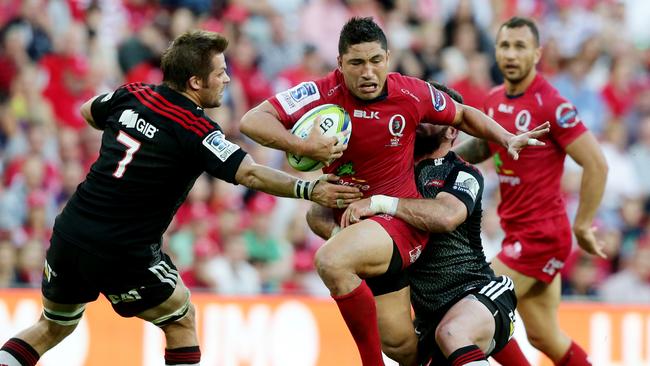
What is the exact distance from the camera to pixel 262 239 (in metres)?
12.5

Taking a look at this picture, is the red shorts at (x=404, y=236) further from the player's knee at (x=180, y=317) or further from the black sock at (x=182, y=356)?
the black sock at (x=182, y=356)

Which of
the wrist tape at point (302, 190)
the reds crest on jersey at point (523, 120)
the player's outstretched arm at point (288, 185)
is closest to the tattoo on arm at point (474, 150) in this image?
the reds crest on jersey at point (523, 120)

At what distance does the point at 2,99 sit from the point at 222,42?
20.1 ft

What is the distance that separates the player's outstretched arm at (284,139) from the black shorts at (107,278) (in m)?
1.02

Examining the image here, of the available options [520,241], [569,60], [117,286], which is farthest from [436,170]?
[569,60]

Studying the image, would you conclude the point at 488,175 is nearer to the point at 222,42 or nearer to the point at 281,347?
the point at 281,347

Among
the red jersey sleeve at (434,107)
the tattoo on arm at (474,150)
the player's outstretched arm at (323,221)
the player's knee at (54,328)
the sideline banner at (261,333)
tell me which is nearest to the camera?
the red jersey sleeve at (434,107)

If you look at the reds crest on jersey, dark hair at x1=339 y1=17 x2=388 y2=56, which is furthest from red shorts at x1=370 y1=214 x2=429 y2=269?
the reds crest on jersey

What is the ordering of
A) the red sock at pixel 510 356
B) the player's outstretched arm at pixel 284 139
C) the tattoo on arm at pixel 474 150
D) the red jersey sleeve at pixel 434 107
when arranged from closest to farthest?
the player's outstretched arm at pixel 284 139 < the red jersey sleeve at pixel 434 107 < the red sock at pixel 510 356 < the tattoo on arm at pixel 474 150

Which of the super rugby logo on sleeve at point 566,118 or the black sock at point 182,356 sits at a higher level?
the super rugby logo on sleeve at point 566,118

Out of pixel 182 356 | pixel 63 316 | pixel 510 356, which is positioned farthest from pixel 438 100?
pixel 63 316

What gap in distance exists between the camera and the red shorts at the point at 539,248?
337 inches

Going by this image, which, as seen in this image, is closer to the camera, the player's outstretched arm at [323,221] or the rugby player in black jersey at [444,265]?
the rugby player in black jersey at [444,265]

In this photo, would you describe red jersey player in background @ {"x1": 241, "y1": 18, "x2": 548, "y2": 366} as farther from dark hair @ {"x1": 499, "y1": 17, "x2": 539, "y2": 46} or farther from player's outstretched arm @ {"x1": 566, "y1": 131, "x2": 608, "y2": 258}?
dark hair @ {"x1": 499, "y1": 17, "x2": 539, "y2": 46}
